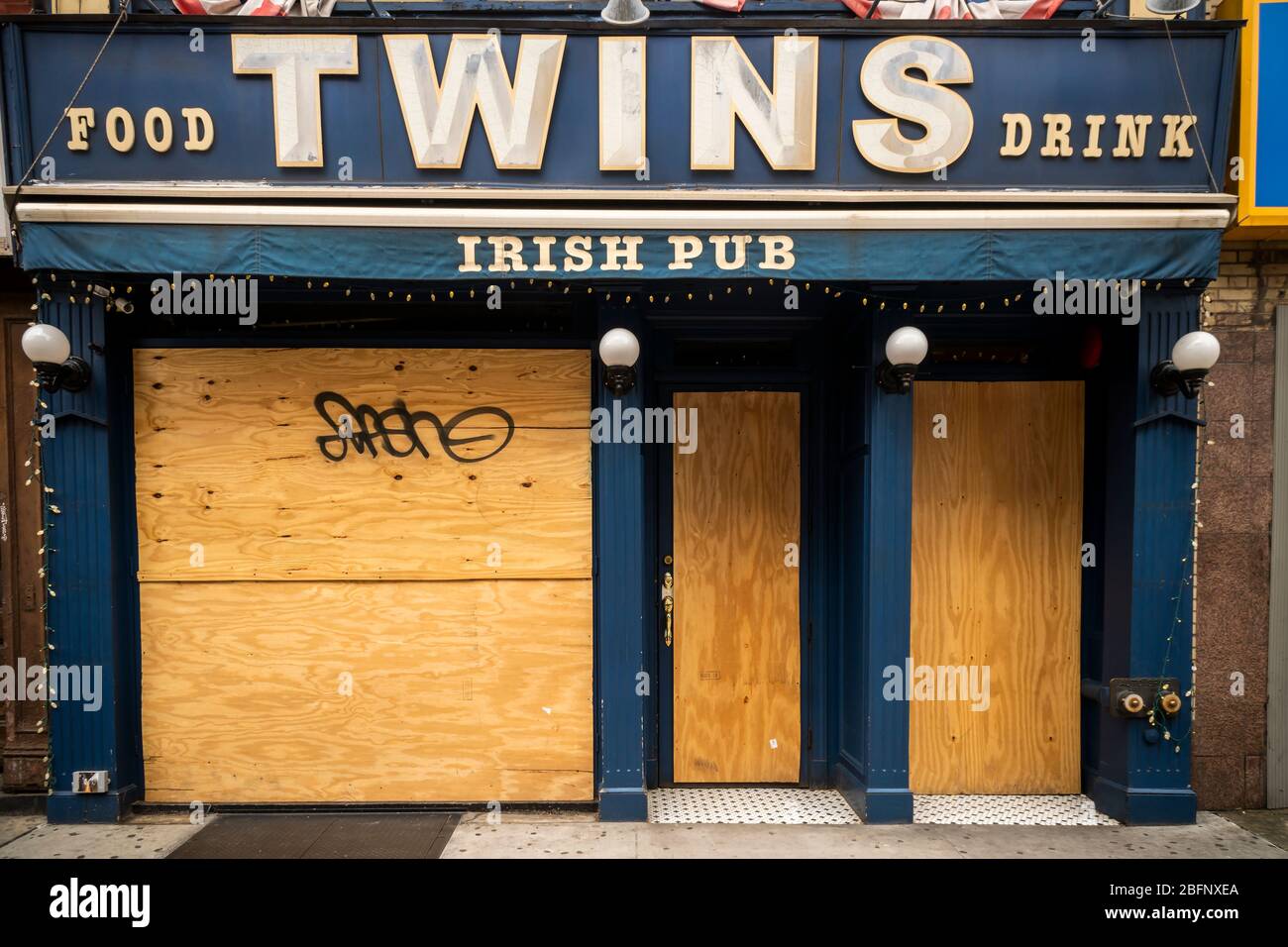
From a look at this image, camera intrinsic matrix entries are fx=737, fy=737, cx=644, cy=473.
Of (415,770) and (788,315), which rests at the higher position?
(788,315)

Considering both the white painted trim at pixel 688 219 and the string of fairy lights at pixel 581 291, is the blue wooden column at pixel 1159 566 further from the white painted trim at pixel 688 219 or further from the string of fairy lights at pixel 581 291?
the string of fairy lights at pixel 581 291

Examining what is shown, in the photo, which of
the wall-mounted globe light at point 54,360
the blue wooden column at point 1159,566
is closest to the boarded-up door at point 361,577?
the wall-mounted globe light at point 54,360

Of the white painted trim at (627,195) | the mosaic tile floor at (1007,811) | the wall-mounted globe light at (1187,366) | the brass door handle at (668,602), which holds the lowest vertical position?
the mosaic tile floor at (1007,811)

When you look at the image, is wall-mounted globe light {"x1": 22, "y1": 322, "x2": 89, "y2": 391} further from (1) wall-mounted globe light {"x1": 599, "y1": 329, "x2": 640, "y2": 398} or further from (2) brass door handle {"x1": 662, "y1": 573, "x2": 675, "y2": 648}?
(2) brass door handle {"x1": 662, "y1": 573, "x2": 675, "y2": 648}

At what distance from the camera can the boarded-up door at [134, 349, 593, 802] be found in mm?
5168

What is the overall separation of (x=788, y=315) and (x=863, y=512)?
1.58 m

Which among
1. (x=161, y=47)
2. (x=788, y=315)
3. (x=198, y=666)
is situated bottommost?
(x=198, y=666)

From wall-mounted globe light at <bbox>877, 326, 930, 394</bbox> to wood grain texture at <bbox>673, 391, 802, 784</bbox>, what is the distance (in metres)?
0.90

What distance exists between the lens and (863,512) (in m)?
5.17

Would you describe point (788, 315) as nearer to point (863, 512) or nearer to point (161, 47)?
point (863, 512)

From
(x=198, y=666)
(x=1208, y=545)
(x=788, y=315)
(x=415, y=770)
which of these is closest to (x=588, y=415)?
(x=788, y=315)

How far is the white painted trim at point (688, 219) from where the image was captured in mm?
4605

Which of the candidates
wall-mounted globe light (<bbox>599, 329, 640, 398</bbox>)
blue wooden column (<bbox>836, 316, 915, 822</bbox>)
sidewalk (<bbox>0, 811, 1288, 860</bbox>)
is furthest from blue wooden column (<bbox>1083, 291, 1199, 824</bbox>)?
wall-mounted globe light (<bbox>599, 329, 640, 398</bbox>)

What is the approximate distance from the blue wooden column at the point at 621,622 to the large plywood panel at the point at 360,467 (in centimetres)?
23
